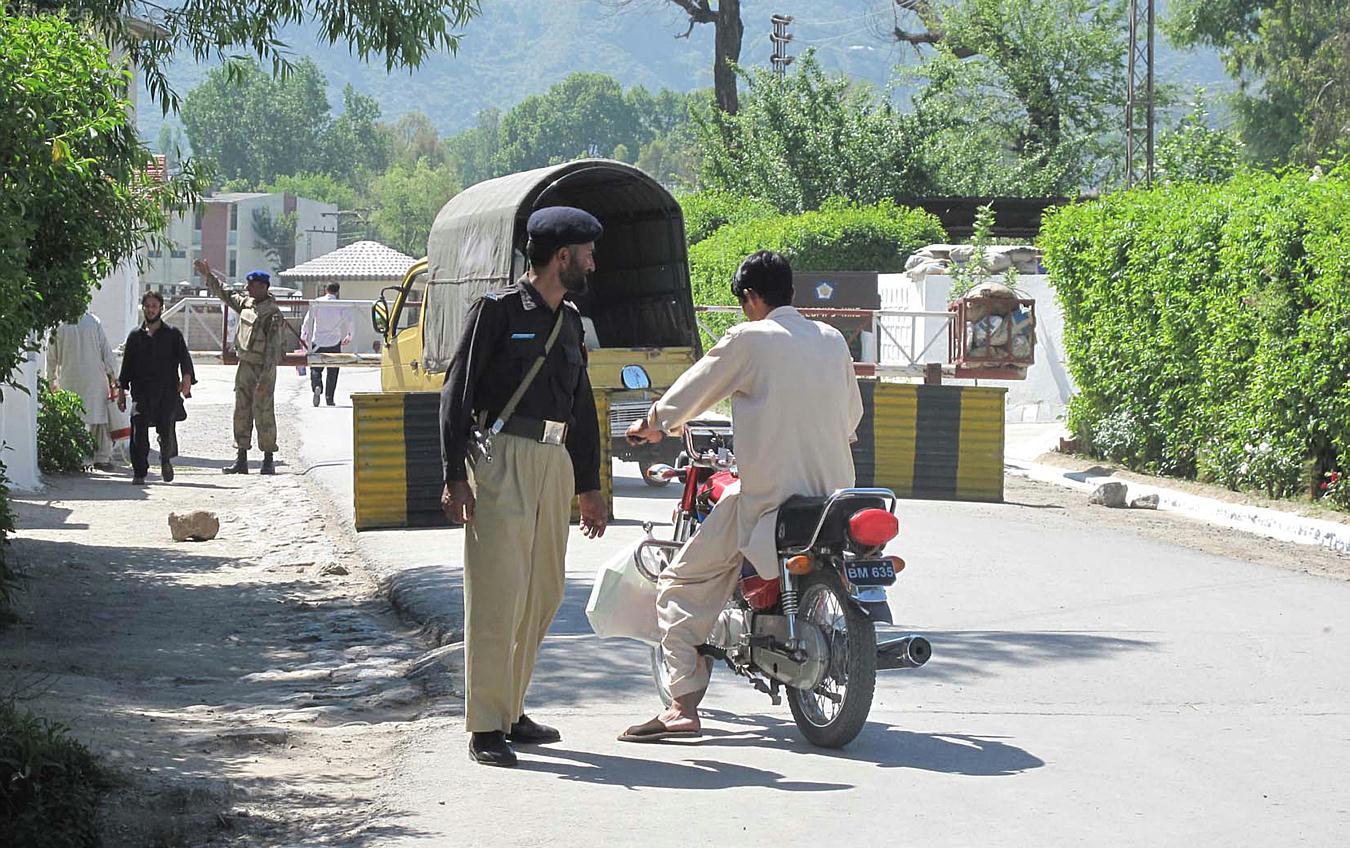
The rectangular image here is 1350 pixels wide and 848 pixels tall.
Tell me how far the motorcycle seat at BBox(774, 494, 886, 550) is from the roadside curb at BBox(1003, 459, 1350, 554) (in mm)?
8063

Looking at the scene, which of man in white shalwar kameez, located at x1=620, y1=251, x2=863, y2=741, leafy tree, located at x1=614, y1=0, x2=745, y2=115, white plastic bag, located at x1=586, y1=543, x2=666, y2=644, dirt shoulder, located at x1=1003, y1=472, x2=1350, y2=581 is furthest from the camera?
leafy tree, located at x1=614, y1=0, x2=745, y2=115

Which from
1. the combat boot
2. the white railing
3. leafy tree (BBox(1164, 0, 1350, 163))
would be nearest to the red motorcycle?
the combat boot

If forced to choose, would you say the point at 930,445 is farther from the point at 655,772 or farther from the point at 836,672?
the point at 655,772

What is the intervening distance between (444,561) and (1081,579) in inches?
164

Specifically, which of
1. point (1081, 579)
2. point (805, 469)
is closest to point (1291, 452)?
point (1081, 579)

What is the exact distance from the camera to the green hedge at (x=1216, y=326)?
1472cm

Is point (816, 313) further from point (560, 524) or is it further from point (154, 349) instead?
point (560, 524)

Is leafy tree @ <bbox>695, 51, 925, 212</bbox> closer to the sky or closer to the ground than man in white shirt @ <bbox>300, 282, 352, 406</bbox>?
closer to the sky

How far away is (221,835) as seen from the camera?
5.72m

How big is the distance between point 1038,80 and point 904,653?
45.3 metres

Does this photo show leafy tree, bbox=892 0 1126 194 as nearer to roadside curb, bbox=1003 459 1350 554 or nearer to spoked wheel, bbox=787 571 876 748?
roadside curb, bbox=1003 459 1350 554

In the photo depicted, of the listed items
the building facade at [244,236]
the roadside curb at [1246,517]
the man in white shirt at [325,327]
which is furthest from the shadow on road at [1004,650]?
the building facade at [244,236]

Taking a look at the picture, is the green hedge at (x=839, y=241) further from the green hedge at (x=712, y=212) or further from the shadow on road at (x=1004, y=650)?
the shadow on road at (x=1004, y=650)

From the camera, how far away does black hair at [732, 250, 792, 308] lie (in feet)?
23.1
